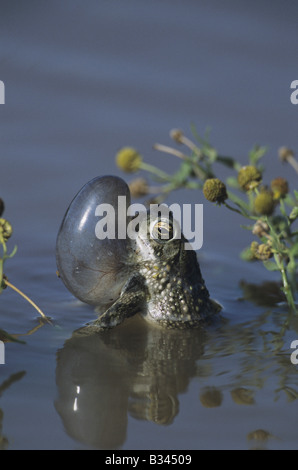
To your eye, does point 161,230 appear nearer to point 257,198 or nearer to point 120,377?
point 257,198

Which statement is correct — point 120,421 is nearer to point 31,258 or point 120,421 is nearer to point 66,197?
point 31,258

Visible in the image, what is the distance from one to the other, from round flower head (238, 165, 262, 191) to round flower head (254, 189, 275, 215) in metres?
0.12

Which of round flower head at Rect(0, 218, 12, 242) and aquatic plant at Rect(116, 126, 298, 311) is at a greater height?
aquatic plant at Rect(116, 126, 298, 311)

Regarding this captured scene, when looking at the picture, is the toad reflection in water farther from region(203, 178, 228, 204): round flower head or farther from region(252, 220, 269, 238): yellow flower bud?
region(203, 178, 228, 204): round flower head

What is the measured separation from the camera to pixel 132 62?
802 centimetres

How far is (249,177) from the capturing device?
445 centimetres

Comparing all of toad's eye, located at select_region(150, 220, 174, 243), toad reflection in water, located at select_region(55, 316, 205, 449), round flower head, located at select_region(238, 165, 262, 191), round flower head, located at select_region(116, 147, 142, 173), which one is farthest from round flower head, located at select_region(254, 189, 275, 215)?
round flower head, located at select_region(116, 147, 142, 173)

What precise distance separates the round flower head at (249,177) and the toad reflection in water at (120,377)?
961mm

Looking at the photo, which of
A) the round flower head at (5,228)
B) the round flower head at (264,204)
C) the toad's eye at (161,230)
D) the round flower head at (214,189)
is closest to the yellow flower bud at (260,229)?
the round flower head at (264,204)

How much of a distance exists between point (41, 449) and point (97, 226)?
146cm

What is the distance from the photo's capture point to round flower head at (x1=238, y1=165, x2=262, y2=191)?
444cm

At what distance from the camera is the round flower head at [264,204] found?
4.32m

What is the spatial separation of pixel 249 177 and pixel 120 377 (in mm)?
1470
